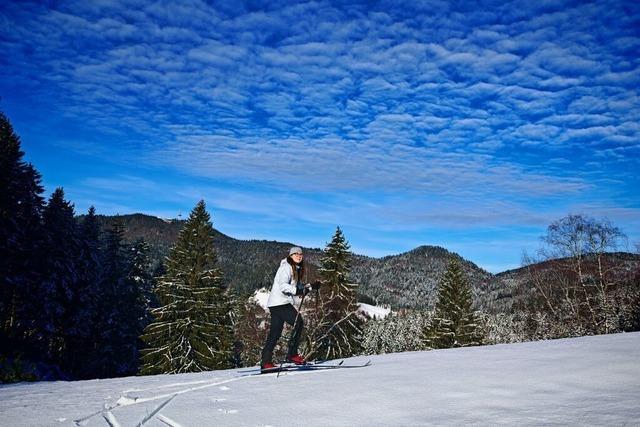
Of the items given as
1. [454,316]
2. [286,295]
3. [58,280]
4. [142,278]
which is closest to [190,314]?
[58,280]

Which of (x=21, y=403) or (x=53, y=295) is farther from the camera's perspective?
(x=53, y=295)

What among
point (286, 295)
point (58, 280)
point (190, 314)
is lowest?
point (190, 314)

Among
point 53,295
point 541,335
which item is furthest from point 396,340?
point 53,295

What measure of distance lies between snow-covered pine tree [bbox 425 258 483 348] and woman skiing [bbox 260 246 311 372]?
26.6m

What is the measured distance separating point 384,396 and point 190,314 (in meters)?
21.7

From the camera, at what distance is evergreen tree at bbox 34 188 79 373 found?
26562 millimetres

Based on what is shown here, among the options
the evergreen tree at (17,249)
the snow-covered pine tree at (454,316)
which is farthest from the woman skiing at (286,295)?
the snow-covered pine tree at (454,316)

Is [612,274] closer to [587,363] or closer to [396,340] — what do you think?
[587,363]

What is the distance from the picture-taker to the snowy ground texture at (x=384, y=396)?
434 cm

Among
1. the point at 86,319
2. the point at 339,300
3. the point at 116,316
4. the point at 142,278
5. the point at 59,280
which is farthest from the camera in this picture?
the point at 142,278

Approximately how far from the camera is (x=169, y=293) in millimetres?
25531

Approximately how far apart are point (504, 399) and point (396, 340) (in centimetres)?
8775

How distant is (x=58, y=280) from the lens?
28641 mm

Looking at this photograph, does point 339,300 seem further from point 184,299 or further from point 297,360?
point 297,360
